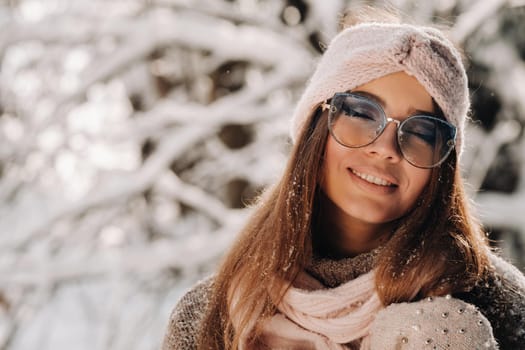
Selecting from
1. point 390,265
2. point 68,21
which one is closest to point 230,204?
point 68,21

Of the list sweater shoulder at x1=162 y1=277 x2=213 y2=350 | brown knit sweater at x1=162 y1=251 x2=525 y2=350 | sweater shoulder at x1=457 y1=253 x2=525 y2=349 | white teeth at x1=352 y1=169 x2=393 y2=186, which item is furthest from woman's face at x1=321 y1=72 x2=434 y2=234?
sweater shoulder at x1=162 y1=277 x2=213 y2=350

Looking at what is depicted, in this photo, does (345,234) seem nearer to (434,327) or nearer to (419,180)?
(419,180)

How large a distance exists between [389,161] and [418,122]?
113mm

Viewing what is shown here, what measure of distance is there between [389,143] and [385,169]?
62mm

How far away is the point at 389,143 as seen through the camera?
1471mm

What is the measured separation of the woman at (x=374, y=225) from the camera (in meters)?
1.44

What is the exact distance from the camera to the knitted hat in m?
1.46

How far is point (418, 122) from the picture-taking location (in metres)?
1.45

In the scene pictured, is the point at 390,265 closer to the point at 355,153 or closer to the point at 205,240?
the point at 355,153

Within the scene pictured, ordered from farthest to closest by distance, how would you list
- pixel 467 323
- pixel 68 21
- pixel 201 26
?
1. pixel 68 21
2. pixel 201 26
3. pixel 467 323

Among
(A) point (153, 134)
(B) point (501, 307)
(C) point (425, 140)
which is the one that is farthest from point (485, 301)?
(A) point (153, 134)

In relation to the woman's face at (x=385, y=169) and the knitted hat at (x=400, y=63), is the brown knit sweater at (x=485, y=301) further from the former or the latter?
the knitted hat at (x=400, y=63)

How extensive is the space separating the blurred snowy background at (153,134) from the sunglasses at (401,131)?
2.01 m

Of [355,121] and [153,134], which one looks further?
[153,134]
